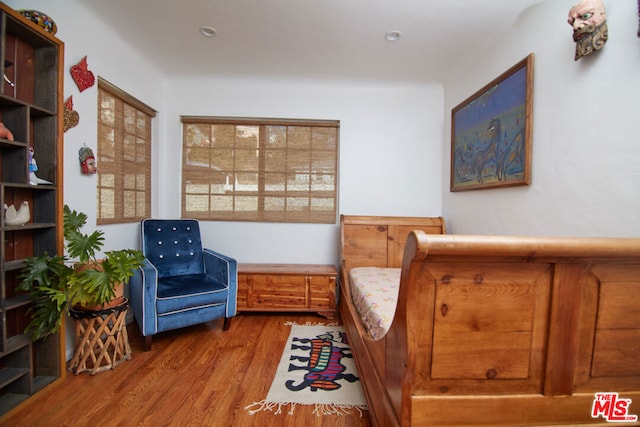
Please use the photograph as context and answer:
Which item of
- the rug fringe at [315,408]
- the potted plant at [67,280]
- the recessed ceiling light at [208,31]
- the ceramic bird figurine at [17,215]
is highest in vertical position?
the recessed ceiling light at [208,31]

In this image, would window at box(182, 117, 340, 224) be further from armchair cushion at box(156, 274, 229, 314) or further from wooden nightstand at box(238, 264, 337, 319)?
armchair cushion at box(156, 274, 229, 314)

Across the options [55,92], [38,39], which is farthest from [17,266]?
[38,39]

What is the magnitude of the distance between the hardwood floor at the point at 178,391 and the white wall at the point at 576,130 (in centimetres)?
155

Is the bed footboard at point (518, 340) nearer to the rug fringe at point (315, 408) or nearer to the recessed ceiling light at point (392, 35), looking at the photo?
the rug fringe at point (315, 408)

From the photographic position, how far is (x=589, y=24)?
1.27m

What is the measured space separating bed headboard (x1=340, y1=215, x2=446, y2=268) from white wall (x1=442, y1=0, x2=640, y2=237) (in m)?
0.76

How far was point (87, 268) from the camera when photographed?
1.60 metres

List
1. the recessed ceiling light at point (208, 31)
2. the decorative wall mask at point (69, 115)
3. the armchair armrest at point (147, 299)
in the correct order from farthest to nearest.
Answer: the recessed ceiling light at point (208, 31) < the armchair armrest at point (147, 299) < the decorative wall mask at point (69, 115)

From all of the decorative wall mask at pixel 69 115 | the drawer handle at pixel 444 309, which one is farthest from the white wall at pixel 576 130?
the decorative wall mask at pixel 69 115

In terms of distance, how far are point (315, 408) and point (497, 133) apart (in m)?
2.17

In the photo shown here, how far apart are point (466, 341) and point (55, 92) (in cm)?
236

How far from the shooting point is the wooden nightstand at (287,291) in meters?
2.58

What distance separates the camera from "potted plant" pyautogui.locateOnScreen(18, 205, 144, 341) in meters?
1.42

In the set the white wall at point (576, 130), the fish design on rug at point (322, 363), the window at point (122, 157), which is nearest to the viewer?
the white wall at point (576, 130)
